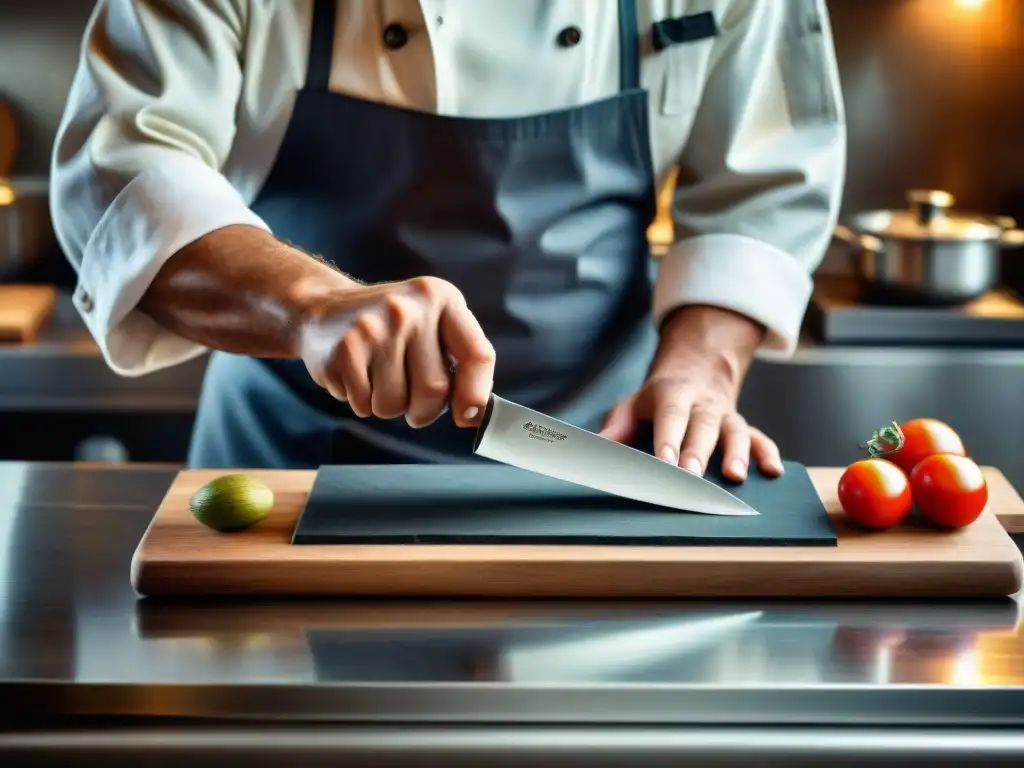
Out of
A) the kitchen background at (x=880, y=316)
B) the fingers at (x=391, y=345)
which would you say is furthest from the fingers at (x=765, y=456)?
the kitchen background at (x=880, y=316)

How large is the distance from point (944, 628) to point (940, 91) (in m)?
1.55

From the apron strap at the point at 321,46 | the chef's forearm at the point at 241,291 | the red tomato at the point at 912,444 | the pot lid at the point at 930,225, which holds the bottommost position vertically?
the pot lid at the point at 930,225

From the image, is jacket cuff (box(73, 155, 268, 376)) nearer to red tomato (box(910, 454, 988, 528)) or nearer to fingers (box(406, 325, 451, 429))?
fingers (box(406, 325, 451, 429))

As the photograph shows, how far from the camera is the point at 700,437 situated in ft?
3.80

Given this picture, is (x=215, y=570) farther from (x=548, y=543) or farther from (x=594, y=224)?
(x=594, y=224)

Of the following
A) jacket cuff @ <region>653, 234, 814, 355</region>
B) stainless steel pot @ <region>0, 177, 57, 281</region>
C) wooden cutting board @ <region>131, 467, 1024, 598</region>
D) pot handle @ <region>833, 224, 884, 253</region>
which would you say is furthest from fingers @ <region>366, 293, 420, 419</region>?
stainless steel pot @ <region>0, 177, 57, 281</region>

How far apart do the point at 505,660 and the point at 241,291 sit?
391mm

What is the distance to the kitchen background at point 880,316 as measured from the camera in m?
1.93

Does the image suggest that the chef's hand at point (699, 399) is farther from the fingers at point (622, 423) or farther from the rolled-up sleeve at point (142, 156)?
the rolled-up sleeve at point (142, 156)

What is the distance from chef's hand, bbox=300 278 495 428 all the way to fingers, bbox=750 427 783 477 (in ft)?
0.99

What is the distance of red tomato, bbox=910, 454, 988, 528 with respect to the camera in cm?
101

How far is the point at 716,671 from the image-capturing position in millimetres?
845

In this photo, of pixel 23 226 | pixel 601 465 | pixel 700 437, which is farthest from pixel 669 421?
pixel 23 226

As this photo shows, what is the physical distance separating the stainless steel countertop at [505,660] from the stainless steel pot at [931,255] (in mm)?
1018
